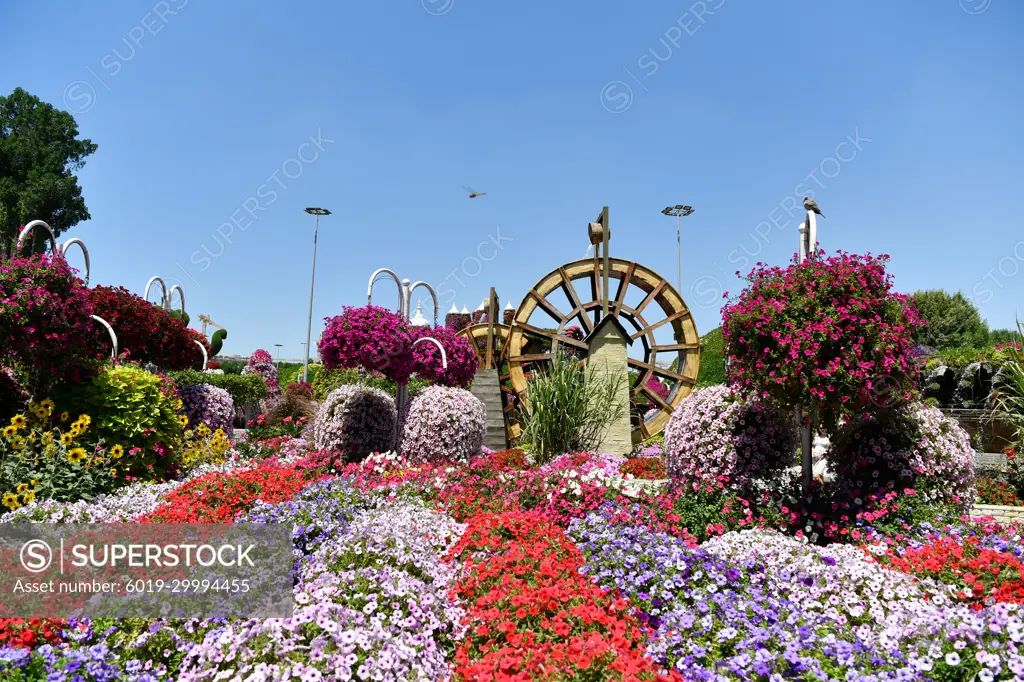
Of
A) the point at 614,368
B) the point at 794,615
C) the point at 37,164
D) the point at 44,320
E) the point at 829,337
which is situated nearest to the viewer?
the point at 794,615

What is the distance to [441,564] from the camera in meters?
3.43

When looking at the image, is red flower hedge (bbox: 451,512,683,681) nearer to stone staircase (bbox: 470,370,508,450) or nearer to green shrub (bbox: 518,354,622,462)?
green shrub (bbox: 518,354,622,462)

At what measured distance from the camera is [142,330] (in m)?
8.69

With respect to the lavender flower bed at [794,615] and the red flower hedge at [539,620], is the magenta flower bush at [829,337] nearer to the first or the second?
the lavender flower bed at [794,615]

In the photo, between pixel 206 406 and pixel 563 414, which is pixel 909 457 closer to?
pixel 563 414

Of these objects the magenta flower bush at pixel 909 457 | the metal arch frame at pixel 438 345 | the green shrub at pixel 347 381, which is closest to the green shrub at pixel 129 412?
the metal arch frame at pixel 438 345

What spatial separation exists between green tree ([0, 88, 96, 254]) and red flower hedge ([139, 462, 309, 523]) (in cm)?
2446

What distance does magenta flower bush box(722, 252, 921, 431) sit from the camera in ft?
13.9

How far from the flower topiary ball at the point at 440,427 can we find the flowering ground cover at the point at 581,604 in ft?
7.51

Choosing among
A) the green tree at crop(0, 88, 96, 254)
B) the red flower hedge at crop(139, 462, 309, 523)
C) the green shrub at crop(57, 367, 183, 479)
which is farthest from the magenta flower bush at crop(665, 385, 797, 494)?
the green tree at crop(0, 88, 96, 254)

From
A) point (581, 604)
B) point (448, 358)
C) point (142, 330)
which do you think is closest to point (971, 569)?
point (581, 604)

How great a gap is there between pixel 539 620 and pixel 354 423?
5143 mm

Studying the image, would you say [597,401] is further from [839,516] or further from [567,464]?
[839,516]

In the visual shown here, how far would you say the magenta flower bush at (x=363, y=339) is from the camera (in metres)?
7.10
